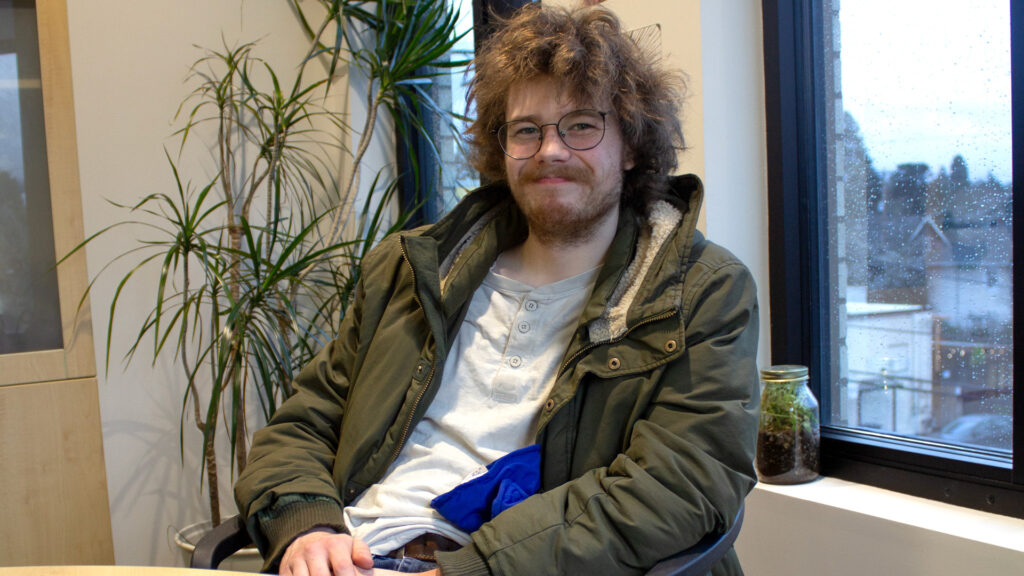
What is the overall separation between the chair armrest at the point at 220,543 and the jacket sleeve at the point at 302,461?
31mm

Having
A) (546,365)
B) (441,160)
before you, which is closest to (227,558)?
(546,365)

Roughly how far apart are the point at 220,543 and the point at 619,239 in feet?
2.79

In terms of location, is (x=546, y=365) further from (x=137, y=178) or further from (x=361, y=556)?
(x=137, y=178)

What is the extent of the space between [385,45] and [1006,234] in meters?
1.85

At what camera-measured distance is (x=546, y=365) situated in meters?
1.36

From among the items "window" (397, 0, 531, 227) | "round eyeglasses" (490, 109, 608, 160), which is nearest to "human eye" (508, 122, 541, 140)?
"round eyeglasses" (490, 109, 608, 160)

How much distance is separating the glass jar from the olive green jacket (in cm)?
46

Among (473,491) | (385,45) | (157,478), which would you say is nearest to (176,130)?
(385,45)

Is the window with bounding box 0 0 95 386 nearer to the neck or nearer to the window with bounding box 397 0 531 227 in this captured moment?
the window with bounding box 397 0 531 227

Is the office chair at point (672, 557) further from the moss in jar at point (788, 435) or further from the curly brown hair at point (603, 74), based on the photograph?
the curly brown hair at point (603, 74)

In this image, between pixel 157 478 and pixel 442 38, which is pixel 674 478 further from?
pixel 157 478

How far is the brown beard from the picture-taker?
142cm

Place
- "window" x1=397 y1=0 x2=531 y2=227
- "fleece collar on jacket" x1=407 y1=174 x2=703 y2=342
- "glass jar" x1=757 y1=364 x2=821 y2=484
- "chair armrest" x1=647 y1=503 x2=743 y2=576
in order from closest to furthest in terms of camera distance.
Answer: "chair armrest" x1=647 y1=503 x2=743 y2=576
"fleece collar on jacket" x1=407 y1=174 x2=703 y2=342
"glass jar" x1=757 y1=364 x2=821 y2=484
"window" x1=397 y1=0 x2=531 y2=227

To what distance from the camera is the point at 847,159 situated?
1.77 metres
